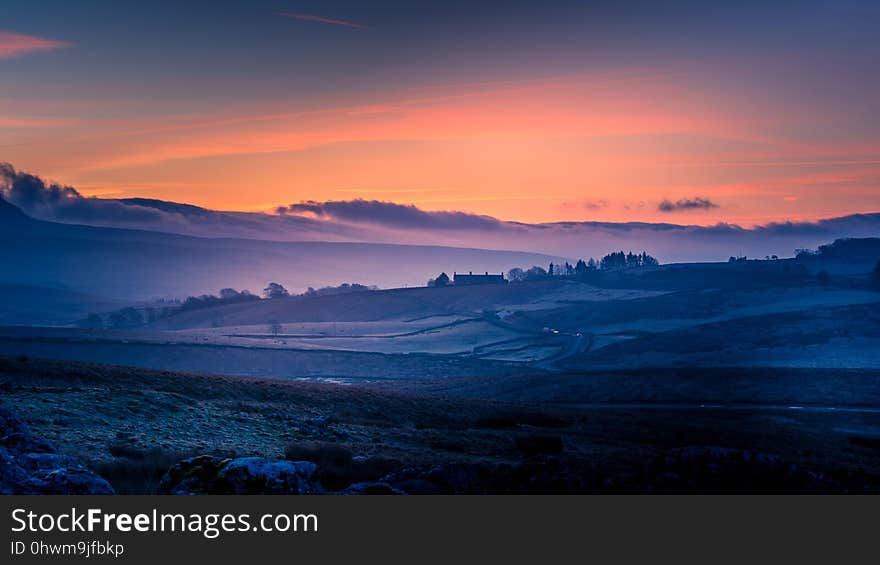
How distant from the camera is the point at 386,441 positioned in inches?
1465

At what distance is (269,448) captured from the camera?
31.5m

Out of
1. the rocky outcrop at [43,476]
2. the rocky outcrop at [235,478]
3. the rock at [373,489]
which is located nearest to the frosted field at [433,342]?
the rock at [373,489]

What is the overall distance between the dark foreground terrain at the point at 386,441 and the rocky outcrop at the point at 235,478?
31 mm

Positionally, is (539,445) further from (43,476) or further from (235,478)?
(43,476)

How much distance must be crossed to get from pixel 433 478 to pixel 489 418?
29.6 m

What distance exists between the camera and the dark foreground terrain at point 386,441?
69.3 feet

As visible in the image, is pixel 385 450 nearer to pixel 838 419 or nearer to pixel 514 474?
pixel 514 474

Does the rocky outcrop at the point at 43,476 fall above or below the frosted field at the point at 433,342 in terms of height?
above

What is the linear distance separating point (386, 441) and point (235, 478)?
19.0 m

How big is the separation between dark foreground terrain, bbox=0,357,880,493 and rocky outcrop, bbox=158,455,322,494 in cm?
3

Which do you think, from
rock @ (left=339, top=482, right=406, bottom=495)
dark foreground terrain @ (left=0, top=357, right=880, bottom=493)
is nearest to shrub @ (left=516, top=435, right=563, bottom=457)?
dark foreground terrain @ (left=0, top=357, right=880, bottom=493)

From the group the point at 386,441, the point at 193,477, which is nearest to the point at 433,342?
the point at 386,441

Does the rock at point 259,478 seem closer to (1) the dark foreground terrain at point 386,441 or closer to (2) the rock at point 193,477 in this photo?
(1) the dark foreground terrain at point 386,441

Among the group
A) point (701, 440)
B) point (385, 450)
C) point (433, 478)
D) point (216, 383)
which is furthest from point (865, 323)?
point (433, 478)
